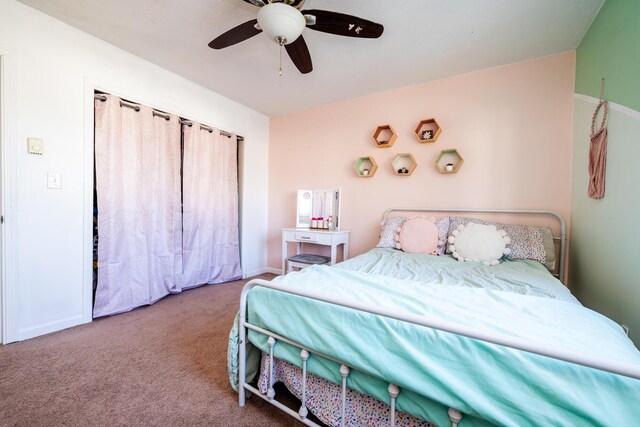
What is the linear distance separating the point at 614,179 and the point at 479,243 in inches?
31.6

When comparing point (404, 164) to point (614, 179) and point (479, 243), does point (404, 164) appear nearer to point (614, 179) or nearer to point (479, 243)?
point (479, 243)

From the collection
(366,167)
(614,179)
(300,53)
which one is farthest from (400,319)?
(366,167)

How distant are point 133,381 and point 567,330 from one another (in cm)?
199

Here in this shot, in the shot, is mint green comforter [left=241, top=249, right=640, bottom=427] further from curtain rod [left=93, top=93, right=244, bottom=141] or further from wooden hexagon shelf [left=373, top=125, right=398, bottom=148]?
curtain rod [left=93, top=93, right=244, bottom=141]

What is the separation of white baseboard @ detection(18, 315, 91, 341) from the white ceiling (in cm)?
227

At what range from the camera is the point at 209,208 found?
9.88 ft

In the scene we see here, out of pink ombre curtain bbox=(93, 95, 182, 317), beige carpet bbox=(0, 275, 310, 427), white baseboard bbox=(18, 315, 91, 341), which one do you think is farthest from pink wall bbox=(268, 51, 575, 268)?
white baseboard bbox=(18, 315, 91, 341)

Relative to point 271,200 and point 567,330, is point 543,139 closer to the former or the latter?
point 567,330

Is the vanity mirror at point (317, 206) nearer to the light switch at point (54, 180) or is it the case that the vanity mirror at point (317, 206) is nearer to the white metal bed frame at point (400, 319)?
the white metal bed frame at point (400, 319)

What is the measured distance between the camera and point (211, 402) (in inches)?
50.7

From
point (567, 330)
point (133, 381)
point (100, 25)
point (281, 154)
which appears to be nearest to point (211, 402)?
point (133, 381)

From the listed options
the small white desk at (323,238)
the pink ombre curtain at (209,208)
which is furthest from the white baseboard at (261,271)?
the small white desk at (323,238)

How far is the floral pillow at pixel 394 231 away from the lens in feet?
7.38

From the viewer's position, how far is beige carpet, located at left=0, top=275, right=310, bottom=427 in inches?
46.9
